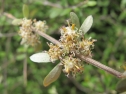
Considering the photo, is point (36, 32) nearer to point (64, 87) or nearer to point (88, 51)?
point (88, 51)

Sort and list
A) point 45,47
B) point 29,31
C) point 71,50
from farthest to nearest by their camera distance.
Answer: point 45,47
point 29,31
point 71,50

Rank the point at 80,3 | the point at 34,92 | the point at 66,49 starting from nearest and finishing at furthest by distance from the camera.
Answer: the point at 66,49 → the point at 80,3 → the point at 34,92

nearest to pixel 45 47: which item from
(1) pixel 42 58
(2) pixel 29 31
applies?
(2) pixel 29 31

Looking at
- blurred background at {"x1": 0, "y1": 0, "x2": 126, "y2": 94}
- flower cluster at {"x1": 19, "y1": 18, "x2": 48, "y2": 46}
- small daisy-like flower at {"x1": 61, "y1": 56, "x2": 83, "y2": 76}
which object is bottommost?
blurred background at {"x1": 0, "y1": 0, "x2": 126, "y2": 94}

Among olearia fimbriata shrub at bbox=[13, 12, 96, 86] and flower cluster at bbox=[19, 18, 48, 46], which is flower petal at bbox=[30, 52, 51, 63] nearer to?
olearia fimbriata shrub at bbox=[13, 12, 96, 86]

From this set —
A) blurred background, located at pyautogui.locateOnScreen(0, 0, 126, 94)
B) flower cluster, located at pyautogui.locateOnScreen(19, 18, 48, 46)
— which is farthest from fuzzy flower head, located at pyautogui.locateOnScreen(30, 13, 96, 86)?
blurred background, located at pyautogui.locateOnScreen(0, 0, 126, 94)

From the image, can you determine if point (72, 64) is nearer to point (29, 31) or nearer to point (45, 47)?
point (29, 31)

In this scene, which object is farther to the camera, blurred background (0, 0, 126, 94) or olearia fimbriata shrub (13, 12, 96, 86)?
blurred background (0, 0, 126, 94)

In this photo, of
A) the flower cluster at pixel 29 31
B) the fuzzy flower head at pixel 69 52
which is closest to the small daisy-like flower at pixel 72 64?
the fuzzy flower head at pixel 69 52

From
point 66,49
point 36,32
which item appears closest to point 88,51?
point 66,49
